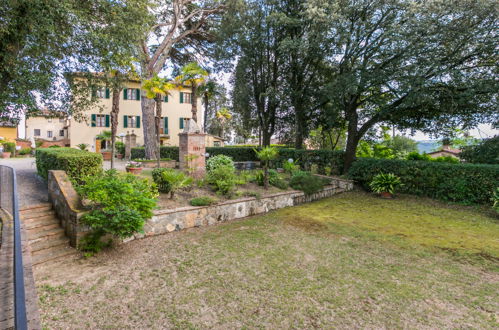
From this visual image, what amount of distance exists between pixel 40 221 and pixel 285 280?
192 inches

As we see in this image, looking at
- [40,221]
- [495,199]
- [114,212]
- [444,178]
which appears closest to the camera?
[114,212]

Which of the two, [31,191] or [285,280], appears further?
[31,191]

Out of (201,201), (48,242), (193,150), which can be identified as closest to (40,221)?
(48,242)

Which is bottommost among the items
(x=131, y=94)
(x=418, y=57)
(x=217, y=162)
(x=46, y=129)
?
(x=217, y=162)

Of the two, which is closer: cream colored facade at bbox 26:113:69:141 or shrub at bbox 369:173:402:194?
shrub at bbox 369:173:402:194

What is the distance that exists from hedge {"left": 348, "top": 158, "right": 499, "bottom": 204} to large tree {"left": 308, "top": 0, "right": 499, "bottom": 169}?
2304 mm

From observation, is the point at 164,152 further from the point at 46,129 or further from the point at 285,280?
the point at 46,129

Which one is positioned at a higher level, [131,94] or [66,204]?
[131,94]

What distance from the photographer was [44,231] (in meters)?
4.59

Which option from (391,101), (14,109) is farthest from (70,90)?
(391,101)

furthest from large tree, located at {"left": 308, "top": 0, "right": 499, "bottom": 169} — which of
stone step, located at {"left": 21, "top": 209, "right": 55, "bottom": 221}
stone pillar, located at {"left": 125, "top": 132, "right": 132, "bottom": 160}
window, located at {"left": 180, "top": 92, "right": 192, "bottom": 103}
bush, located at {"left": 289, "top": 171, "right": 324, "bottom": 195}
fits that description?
window, located at {"left": 180, "top": 92, "right": 192, "bottom": 103}

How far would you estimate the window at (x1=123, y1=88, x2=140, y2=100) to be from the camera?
23062 millimetres

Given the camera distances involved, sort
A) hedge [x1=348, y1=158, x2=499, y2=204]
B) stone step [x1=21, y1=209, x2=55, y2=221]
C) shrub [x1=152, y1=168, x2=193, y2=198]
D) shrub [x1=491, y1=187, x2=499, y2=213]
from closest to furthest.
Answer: stone step [x1=21, y1=209, x2=55, y2=221] < shrub [x1=152, y1=168, x2=193, y2=198] < shrub [x1=491, y1=187, x2=499, y2=213] < hedge [x1=348, y1=158, x2=499, y2=204]

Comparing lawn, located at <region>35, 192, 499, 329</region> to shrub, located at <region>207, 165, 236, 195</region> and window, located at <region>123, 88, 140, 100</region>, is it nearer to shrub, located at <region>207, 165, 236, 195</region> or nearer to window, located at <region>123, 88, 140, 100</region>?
shrub, located at <region>207, 165, 236, 195</region>
